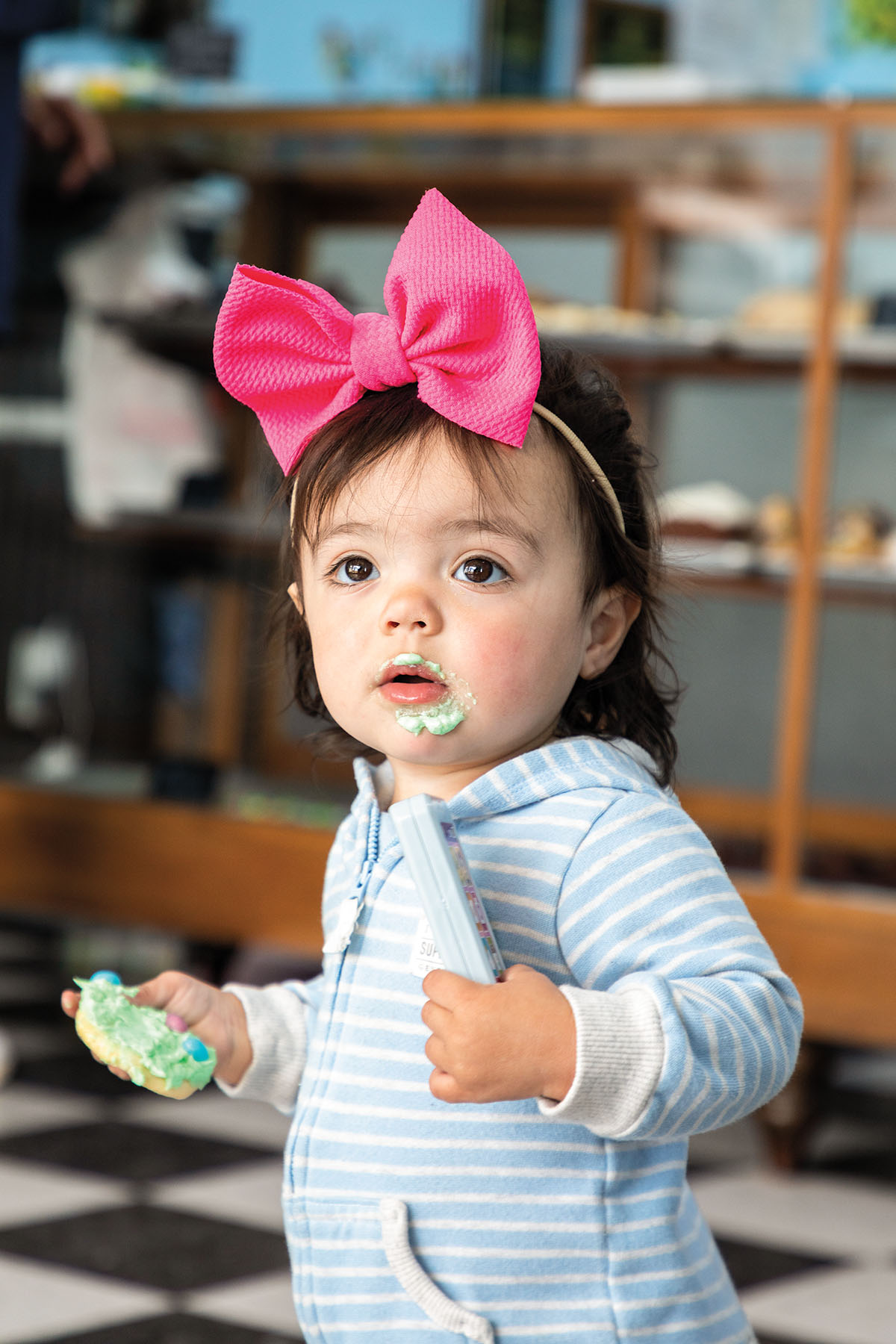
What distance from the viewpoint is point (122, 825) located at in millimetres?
2574

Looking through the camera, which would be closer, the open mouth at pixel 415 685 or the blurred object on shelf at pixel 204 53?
the open mouth at pixel 415 685

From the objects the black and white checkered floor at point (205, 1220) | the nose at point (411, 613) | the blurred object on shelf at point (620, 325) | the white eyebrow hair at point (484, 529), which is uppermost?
the white eyebrow hair at point (484, 529)

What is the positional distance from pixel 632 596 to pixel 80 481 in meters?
2.11

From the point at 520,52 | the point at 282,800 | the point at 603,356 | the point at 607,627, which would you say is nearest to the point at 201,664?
the point at 282,800

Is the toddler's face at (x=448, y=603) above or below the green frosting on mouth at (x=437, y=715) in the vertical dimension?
above

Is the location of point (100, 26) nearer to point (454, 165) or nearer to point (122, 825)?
point (454, 165)

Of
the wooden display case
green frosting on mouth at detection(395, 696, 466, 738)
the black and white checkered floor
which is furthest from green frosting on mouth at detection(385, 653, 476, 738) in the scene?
the wooden display case

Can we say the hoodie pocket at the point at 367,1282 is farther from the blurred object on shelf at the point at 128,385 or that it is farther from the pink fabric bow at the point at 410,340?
the blurred object on shelf at the point at 128,385

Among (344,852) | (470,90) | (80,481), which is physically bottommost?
(80,481)

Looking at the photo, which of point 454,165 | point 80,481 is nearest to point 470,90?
point 454,165

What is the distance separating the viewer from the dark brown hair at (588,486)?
33.3 inches

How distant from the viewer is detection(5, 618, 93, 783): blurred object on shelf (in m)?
2.86

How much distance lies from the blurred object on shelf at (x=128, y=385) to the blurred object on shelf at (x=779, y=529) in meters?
1.05

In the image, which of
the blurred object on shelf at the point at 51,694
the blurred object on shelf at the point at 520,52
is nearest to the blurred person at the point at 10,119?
the blurred object on shelf at the point at 51,694
